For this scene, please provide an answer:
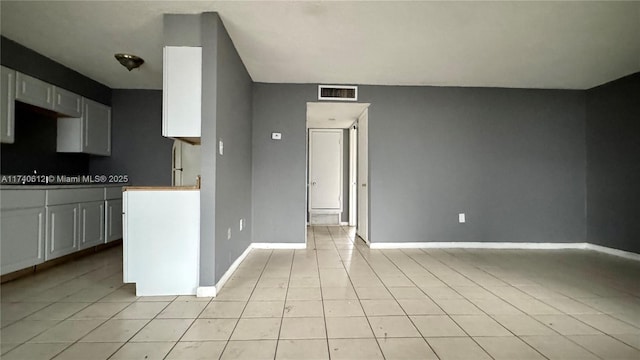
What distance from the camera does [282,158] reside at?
4215 mm

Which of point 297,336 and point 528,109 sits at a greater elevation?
point 528,109

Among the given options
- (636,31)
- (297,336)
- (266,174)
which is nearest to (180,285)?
(297,336)

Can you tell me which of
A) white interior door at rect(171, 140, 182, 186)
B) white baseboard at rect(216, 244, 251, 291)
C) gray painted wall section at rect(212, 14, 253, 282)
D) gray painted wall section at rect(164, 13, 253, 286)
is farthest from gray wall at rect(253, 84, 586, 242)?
white interior door at rect(171, 140, 182, 186)

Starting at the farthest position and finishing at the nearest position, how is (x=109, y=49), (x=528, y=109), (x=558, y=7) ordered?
1. (x=528, y=109)
2. (x=109, y=49)
3. (x=558, y=7)

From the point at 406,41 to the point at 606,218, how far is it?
3.87m

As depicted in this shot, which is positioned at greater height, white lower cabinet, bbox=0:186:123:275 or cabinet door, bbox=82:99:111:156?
cabinet door, bbox=82:99:111:156

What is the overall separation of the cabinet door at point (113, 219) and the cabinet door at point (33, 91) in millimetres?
1360

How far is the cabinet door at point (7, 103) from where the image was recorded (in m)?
2.88

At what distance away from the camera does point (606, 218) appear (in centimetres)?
402

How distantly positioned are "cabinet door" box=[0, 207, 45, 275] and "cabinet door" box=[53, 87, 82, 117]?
4.61ft

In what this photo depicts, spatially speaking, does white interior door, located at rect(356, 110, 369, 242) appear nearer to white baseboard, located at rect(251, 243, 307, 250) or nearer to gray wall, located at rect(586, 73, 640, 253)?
white baseboard, located at rect(251, 243, 307, 250)

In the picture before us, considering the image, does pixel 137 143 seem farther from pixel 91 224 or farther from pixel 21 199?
pixel 21 199

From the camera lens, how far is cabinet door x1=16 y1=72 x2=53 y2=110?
3.05m

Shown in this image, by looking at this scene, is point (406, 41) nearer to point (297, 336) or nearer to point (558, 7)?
point (558, 7)
